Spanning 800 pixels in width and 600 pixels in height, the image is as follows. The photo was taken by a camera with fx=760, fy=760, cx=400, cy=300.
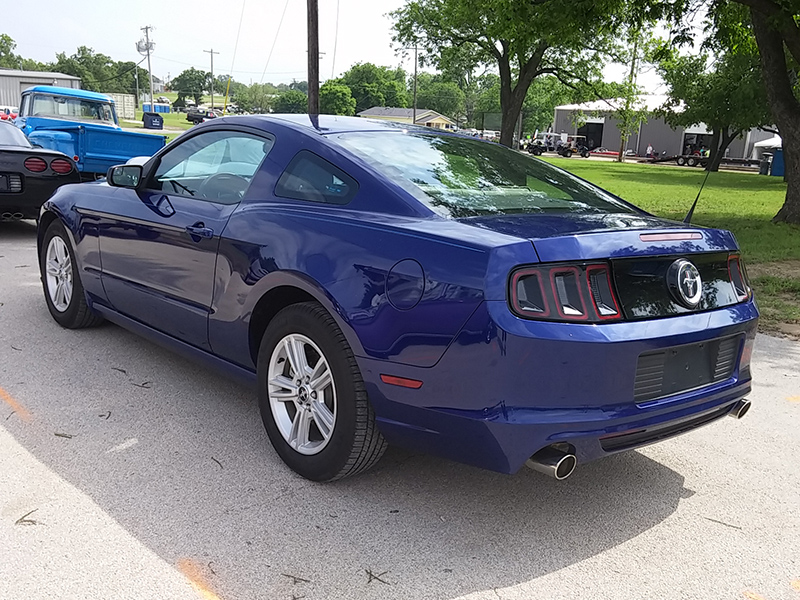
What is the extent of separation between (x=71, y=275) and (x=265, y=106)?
149 m

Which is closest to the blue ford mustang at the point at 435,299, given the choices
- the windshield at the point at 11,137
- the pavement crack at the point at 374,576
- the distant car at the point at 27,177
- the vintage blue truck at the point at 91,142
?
the pavement crack at the point at 374,576

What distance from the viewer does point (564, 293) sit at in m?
2.62

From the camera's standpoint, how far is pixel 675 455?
12.1 feet

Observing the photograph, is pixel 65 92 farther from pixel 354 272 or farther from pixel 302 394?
pixel 354 272

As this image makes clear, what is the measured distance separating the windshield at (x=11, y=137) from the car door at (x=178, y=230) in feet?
20.7

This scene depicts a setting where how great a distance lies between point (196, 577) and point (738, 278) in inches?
96.8

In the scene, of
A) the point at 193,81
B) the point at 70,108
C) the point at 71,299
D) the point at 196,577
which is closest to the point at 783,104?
the point at 71,299

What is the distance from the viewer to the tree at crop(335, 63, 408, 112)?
13050 cm

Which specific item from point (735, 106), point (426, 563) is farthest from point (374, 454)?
point (735, 106)

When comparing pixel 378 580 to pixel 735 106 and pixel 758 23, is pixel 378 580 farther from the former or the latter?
pixel 735 106

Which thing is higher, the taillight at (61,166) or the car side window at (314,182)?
the car side window at (314,182)

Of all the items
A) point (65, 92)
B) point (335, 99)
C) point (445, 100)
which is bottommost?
point (65, 92)

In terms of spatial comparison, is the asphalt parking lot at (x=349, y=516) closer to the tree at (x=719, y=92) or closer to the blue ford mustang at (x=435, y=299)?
the blue ford mustang at (x=435, y=299)

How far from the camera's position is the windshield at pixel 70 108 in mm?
15102
